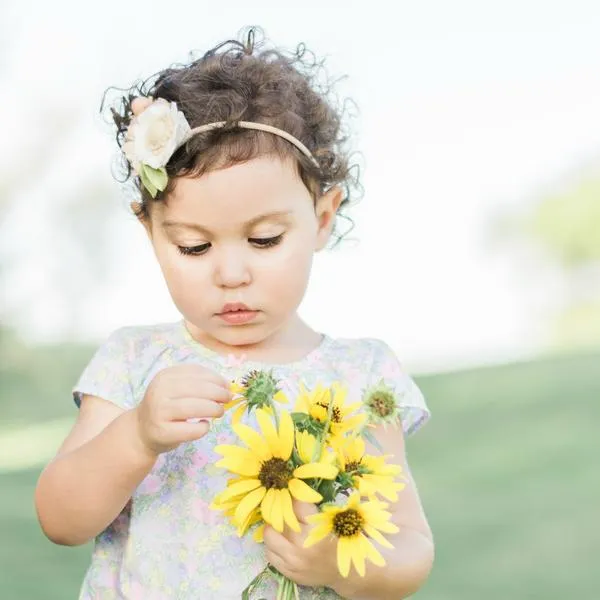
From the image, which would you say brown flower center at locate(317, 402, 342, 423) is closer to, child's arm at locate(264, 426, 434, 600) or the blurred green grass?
child's arm at locate(264, 426, 434, 600)

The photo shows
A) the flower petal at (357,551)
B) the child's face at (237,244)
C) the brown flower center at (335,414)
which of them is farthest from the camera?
the child's face at (237,244)

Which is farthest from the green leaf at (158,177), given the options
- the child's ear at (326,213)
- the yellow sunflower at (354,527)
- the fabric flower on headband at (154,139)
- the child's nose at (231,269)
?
the yellow sunflower at (354,527)

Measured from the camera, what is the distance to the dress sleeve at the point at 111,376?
2.02 m

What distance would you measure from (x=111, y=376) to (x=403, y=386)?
0.50 metres

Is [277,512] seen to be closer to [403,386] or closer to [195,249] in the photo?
[195,249]

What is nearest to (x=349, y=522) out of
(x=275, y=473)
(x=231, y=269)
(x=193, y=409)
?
(x=275, y=473)

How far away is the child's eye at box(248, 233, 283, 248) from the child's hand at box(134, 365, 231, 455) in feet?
0.92

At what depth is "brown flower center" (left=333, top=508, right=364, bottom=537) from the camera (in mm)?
1503

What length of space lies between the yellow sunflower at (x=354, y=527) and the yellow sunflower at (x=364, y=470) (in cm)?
3

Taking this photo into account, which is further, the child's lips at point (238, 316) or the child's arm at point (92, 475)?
the child's lips at point (238, 316)

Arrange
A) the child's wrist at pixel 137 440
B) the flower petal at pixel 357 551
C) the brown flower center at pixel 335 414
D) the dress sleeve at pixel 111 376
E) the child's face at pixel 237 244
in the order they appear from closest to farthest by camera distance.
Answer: the flower petal at pixel 357 551
the brown flower center at pixel 335 414
the child's wrist at pixel 137 440
the child's face at pixel 237 244
the dress sleeve at pixel 111 376

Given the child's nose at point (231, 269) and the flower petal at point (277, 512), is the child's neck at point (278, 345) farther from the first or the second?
the flower petal at point (277, 512)

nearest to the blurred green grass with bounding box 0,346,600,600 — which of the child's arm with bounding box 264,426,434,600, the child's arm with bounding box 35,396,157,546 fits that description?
the child's arm with bounding box 264,426,434,600

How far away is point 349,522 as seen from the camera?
1.50 metres
